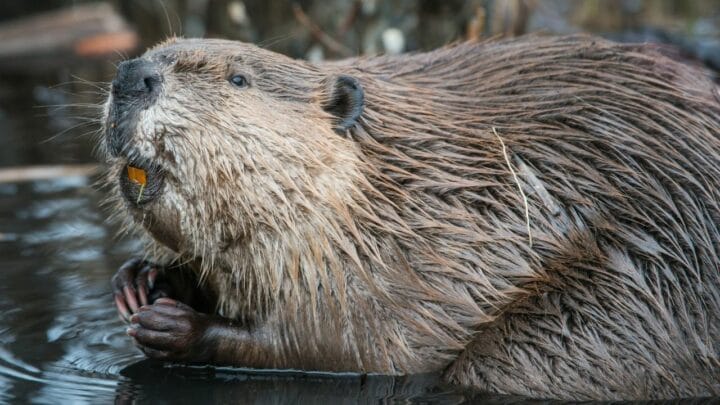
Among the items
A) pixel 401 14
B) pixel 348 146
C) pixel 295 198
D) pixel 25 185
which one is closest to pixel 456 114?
pixel 348 146

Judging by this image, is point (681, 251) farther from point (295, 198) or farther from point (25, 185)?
point (25, 185)

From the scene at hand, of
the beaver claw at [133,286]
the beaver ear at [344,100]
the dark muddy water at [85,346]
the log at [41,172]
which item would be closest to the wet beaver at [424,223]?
the beaver ear at [344,100]

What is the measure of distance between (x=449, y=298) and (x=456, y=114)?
30.2 inches

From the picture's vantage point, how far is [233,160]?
4.29m

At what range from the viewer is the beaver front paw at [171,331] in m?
4.48

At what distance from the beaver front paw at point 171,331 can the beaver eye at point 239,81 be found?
88cm

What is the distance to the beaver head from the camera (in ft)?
13.9

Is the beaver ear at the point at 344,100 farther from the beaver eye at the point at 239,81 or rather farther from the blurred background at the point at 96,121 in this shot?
the blurred background at the point at 96,121

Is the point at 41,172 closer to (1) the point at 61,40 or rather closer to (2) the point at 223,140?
(2) the point at 223,140

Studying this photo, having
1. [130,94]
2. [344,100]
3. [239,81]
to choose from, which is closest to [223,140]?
[239,81]

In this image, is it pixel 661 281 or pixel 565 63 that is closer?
pixel 661 281

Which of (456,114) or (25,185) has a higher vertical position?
(456,114)

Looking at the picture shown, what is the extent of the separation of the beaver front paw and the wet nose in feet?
2.79

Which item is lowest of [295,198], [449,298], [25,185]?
[25,185]
